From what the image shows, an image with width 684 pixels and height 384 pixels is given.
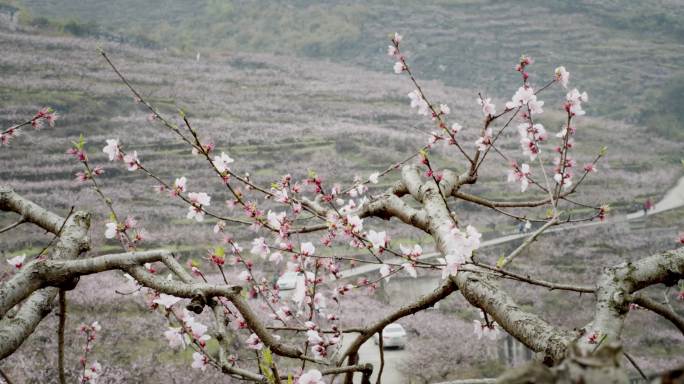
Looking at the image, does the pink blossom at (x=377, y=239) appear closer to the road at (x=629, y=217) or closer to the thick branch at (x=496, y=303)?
the thick branch at (x=496, y=303)

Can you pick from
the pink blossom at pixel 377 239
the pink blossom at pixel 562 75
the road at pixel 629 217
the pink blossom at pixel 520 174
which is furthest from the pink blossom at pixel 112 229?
the road at pixel 629 217

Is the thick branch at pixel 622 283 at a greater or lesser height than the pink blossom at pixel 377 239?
greater

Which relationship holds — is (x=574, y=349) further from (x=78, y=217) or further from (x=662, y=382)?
(x=78, y=217)

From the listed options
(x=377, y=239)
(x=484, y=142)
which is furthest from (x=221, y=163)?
(x=484, y=142)

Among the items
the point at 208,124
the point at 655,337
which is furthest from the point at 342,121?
the point at 655,337

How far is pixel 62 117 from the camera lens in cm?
2502

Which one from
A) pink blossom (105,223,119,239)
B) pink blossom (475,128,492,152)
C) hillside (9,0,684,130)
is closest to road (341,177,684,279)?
pink blossom (475,128,492,152)

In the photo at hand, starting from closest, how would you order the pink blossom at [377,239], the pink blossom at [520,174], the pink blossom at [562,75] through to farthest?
the pink blossom at [377,239]
the pink blossom at [562,75]
the pink blossom at [520,174]

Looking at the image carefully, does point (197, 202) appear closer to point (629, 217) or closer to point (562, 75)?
point (562, 75)

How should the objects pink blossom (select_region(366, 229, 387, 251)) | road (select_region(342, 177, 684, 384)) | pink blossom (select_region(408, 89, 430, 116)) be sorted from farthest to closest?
road (select_region(342, 177, 684, 384)), pink blossom (select_region(408, 89, 430, 116)), pink blossom (select_region(366, 229, 387, 251))

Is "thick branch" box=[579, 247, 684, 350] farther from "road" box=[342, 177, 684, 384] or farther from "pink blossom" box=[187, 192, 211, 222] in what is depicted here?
"road" box=[342, 177, 684, 384]

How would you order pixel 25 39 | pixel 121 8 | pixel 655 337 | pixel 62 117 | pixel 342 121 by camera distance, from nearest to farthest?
pixel 655 337
pixel 62 117
pixel 342 121
pixel 25 39
pixel 121 8

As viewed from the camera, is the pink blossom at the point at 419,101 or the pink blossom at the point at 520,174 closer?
the pink blossom at the point at 419,101

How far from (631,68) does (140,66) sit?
141 feet
